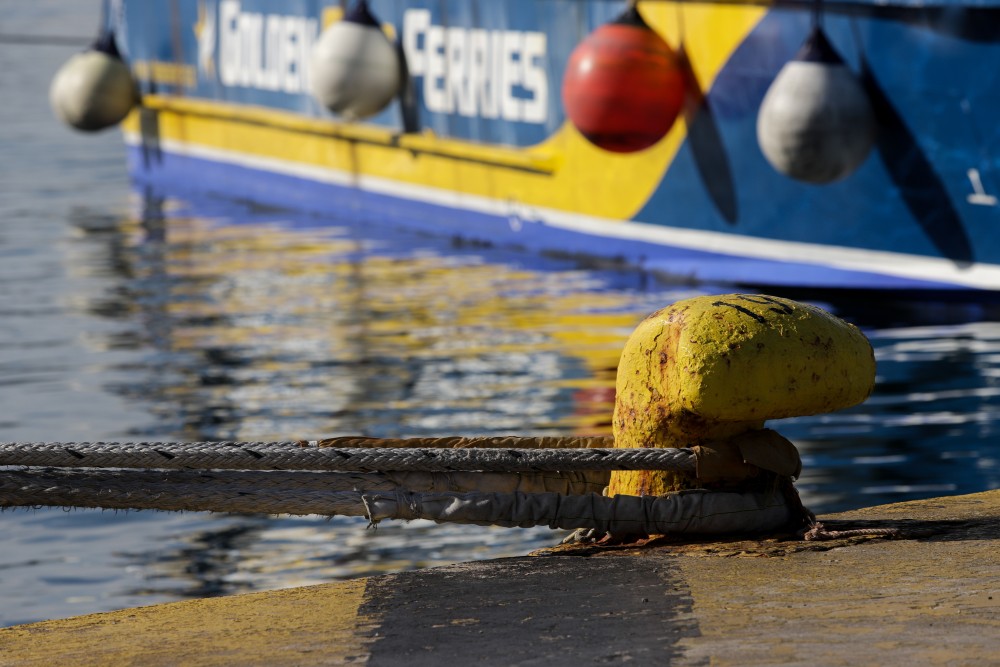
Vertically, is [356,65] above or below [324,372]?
above

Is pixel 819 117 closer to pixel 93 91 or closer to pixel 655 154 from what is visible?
pixel 655 154

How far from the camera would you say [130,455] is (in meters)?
4.22

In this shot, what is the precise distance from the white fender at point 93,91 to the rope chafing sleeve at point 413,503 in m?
14.3

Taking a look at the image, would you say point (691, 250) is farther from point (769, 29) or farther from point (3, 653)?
point (3, 653)

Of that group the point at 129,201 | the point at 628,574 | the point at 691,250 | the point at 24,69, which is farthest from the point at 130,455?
the point at 24,69

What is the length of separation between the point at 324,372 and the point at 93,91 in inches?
397

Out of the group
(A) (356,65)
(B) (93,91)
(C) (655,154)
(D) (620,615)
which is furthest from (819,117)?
(B) (93,91)

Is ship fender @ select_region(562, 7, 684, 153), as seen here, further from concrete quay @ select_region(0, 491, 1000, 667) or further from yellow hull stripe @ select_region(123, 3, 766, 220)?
concrete quay @ select_region(0, 491, 1000, 667)

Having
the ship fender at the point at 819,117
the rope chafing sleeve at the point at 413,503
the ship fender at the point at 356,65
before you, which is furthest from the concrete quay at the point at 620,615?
the ship fender at the point at 356,65

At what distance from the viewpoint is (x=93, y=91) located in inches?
708

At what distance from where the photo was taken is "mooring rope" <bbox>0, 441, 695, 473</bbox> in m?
4.23

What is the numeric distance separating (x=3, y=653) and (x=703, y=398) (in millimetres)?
1713

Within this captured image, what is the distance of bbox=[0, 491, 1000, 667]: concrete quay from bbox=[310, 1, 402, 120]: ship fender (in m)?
9.90

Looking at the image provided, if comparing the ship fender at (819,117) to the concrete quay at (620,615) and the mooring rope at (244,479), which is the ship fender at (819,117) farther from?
the mooring rope at (244,479)
